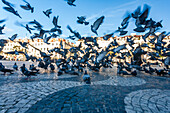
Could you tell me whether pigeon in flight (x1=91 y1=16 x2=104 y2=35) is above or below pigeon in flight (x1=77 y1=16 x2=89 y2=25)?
below

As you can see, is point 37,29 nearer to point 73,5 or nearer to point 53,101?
point 73,5

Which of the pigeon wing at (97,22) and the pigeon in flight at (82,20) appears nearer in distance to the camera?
the pigeon wing at (97,22)

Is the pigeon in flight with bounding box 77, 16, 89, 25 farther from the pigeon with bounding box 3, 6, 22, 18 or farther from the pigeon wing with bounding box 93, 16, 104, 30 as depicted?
the pigeon with bounding box 3, 6, 22, 18

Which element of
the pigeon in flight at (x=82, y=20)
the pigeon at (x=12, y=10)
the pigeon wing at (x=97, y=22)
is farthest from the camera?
the pigeon in flight at (x=82, y=20)

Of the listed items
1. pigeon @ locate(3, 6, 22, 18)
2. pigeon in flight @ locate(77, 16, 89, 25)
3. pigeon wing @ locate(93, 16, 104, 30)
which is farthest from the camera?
pigeon in flight @ locate(77, 16, 89, 25)

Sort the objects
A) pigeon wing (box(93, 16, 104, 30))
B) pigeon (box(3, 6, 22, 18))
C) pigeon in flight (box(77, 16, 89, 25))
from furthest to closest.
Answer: pigeon in flight (box(77, 16, 89, 25))
pigeon (box(3, 6, 22, 18))
pigeon wing (box(93, 16, 104, 30))

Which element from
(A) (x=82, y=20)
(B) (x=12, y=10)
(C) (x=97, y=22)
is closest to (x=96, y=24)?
(C) (x=97, y=22)

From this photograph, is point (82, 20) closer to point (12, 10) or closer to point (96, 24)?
point (96, 24)

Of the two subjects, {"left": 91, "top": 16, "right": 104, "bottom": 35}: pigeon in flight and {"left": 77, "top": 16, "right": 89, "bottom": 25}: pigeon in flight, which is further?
{"left": 77, "top": 16, "right": 89, "bottom": 25}: pigeon in flight

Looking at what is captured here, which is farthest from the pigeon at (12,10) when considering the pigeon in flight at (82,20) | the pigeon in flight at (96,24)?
the pigeon in flight at (96,24)

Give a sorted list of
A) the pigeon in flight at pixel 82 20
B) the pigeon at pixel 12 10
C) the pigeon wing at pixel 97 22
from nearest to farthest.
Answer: the pigeon wing at pixel 97 22
the pigeon at pixel 12 10
the pigeon in flight at pixel 82 20

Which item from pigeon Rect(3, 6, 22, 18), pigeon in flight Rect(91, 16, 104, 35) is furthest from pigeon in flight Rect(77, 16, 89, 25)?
Result: pigeon Rect(3, 6, 22, 18)

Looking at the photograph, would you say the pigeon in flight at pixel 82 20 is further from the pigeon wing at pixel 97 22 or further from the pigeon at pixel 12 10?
the pigeon at pixel 12 10

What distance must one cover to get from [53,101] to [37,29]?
4.84 m
